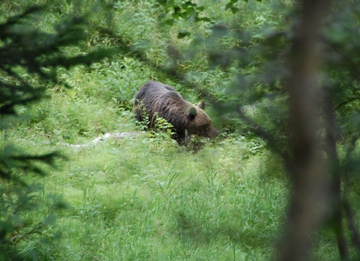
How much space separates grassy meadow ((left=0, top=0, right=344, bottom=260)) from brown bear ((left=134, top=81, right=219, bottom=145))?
0.92 ft

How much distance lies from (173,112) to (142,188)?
362 cm

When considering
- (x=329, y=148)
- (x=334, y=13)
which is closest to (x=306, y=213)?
(x=334, y=13)

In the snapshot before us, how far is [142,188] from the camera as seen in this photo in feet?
22.5

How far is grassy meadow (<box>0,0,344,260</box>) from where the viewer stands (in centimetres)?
507

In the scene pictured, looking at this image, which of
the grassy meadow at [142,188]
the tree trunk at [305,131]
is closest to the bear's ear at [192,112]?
the grassy meadow at [142,188]

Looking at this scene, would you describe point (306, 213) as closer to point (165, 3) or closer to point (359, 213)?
point (359, 213)

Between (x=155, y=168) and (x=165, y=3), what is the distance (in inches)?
144

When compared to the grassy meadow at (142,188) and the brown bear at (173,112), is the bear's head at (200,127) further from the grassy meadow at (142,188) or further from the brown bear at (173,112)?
the grassy meadow at (142,188)

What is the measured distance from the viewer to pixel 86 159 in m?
7.88

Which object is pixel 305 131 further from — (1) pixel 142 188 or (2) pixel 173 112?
(2) pixel 173 112

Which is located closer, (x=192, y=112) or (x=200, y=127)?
(x=192, y=112)

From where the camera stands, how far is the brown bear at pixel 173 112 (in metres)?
10.1

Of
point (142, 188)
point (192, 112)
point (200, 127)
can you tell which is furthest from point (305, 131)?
point (200, 127)

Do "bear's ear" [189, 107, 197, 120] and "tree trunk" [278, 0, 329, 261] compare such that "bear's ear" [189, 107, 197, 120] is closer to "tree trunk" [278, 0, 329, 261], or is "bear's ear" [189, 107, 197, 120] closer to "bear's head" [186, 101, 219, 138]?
"bear's head" [186, 101, 219, 138]
